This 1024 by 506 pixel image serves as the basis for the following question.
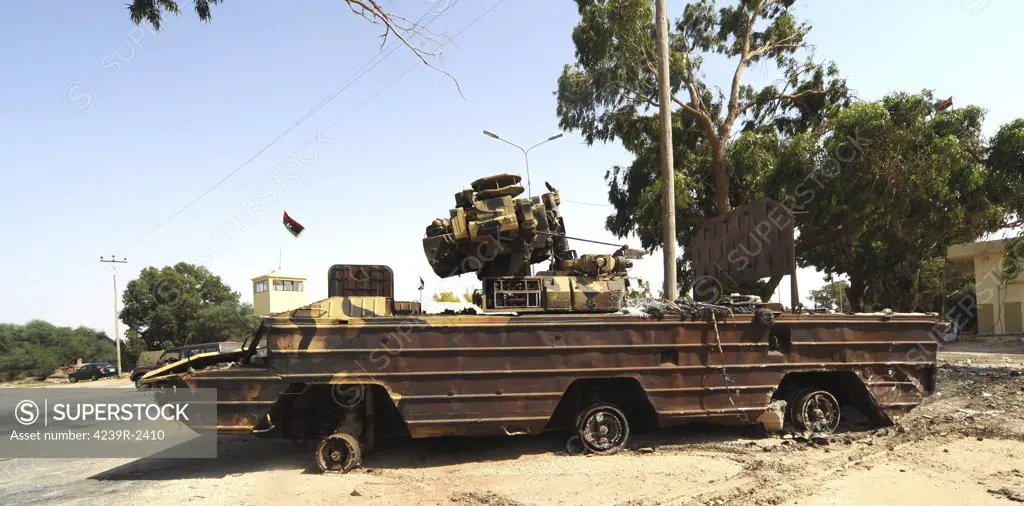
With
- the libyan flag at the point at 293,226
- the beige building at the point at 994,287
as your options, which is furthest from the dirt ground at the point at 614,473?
the beige building at the point at 994,287

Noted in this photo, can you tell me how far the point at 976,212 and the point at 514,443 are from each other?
1502 cm

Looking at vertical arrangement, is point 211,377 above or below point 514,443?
above

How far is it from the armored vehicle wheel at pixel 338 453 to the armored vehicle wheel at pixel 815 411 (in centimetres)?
591

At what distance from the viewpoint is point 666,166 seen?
11977mm

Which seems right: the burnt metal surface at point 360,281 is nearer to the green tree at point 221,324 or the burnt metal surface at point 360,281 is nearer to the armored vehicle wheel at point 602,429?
the armored vehicle wheel at point 602,429

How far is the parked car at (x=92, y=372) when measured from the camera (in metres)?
37.1

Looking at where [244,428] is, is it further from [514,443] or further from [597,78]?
[597,78]

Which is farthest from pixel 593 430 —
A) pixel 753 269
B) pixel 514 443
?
pixel 753 269

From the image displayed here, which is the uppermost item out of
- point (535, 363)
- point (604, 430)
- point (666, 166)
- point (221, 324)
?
point (666, 166)

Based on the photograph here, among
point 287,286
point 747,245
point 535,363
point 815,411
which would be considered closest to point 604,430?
point 535,363

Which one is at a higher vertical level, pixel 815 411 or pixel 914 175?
pixel 914 175

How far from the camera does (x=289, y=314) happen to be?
770 cm

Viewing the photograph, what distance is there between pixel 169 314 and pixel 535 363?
47024 millimetres

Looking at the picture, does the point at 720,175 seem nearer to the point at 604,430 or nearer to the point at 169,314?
the point at 604,430
